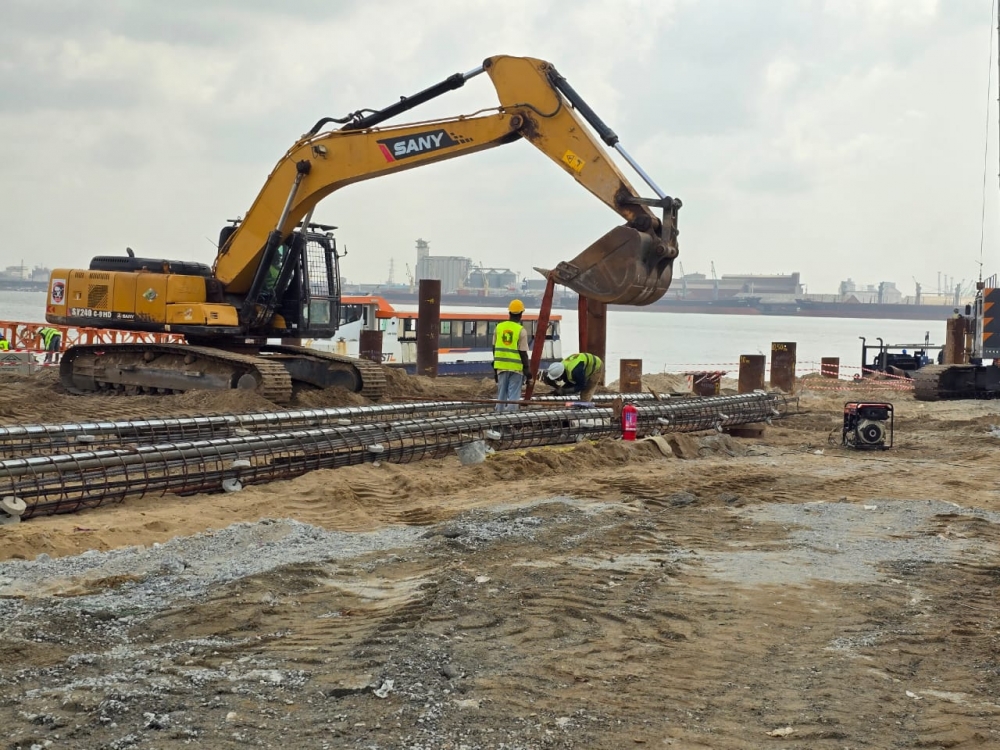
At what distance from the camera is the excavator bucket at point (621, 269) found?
12.9 m

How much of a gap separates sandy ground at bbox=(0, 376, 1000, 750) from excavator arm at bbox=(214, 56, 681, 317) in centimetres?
347

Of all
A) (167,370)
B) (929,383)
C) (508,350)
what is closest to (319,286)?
(167,370)

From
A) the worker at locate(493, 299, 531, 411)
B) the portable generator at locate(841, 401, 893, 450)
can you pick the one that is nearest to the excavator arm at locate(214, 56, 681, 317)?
the worker at locate(493, 299, 531, 411)

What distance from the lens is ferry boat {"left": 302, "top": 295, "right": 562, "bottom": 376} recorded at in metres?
32.7

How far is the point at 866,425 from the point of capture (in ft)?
48.7

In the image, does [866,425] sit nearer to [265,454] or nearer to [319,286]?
[265,454]

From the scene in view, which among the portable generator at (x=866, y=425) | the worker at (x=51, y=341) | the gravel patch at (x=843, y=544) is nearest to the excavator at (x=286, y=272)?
the portable generator at (x=866, y=425)

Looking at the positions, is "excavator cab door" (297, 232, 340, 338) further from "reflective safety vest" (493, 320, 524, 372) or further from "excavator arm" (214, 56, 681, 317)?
"reflective safety vest" (493, 320, 524, 372)

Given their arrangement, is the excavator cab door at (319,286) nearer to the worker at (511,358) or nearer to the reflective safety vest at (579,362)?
the worker at (511,358)

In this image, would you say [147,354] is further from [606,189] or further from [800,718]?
[800,718]

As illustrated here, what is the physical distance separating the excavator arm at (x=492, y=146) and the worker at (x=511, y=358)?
1.11 meters

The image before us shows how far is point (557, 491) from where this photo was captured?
33.0 ft

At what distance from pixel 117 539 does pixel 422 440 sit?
5140 mm

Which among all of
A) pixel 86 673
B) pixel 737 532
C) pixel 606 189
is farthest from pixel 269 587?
pixel 606 189
